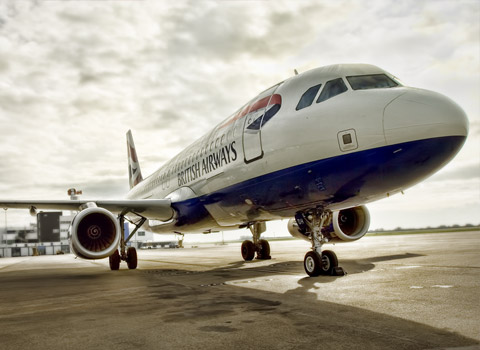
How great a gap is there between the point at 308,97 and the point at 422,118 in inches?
86.4

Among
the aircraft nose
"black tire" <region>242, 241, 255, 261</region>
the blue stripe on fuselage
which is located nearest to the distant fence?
"black tire" <region>242, 241, 255, 261</region>

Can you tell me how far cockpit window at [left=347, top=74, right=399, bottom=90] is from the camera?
6879 millimetres

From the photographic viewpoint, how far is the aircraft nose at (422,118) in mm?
5832

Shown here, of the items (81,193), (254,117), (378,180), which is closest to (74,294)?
(254,117)

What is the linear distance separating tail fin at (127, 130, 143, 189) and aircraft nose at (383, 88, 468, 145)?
20.6 metres

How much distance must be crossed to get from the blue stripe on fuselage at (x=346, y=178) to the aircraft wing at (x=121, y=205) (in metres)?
4.41

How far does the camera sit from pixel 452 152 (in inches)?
238

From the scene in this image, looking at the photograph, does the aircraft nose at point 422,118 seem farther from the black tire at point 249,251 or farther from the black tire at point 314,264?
the black tire at point 249,251

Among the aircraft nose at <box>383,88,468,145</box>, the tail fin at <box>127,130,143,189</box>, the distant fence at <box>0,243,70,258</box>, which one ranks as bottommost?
the aircraft nose at <box>383,88,468,145</box>

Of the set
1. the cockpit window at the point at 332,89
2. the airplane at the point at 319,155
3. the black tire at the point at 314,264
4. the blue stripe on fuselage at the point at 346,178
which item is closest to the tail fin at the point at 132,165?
the airplane at the point at 319,155

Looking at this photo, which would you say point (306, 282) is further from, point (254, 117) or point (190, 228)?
point (190, 228)

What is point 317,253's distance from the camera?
321 inches

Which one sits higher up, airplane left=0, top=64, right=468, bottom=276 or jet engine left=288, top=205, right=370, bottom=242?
airplane left=0, top=64, right=468, bottom=276

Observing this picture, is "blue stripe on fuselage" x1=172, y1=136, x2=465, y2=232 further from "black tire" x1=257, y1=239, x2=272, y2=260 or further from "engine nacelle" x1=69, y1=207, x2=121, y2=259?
"black tire" x1=257, y1=239, x2=272, y2=260
